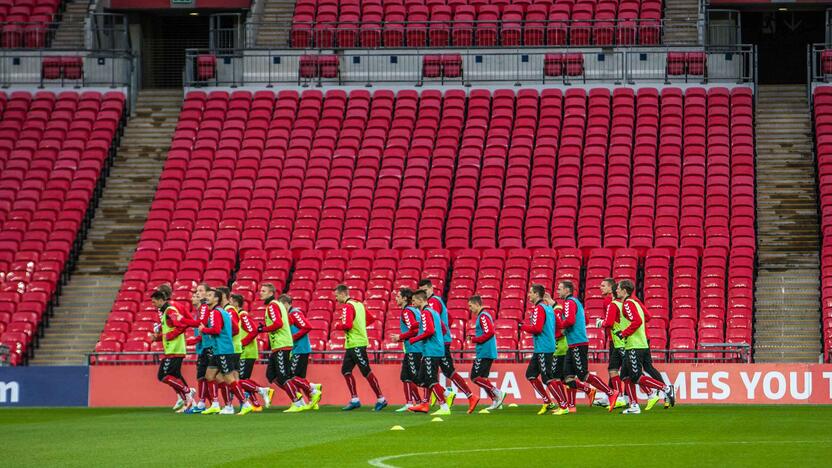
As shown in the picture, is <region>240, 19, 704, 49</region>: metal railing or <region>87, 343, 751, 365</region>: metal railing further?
<region>240, 19, 704, 49</region>: metal railing

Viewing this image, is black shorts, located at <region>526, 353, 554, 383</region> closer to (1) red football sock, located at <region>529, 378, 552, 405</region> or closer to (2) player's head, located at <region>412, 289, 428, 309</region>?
(1) red football sock, located at <region>529, 378, 552, 405</region>

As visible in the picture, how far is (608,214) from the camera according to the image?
31.5 meters

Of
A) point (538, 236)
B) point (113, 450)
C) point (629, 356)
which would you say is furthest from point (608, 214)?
point (113, 450)

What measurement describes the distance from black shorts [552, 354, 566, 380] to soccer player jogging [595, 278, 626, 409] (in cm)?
73

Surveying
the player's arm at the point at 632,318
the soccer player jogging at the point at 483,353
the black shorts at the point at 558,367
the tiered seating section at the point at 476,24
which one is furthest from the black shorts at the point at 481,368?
the tiered seating section at the point at 476,24

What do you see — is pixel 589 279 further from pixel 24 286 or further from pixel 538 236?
pixel 24 286

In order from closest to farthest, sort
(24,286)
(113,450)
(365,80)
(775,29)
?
(113,450) → (24,286) → (365,80) → (775,29)

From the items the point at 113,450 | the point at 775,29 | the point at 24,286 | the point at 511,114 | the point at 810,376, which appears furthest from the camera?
the point at 775,29

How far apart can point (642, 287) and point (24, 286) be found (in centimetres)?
1311

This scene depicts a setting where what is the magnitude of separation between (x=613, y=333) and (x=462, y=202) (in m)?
10.9

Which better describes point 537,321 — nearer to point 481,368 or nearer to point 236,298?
point 481,368

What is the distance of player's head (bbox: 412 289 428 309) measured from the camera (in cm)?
2197

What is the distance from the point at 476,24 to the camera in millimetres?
38281

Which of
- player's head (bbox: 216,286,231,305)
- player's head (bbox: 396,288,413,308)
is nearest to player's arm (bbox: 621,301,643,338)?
player's head (bbox: 396,288,413,308)
